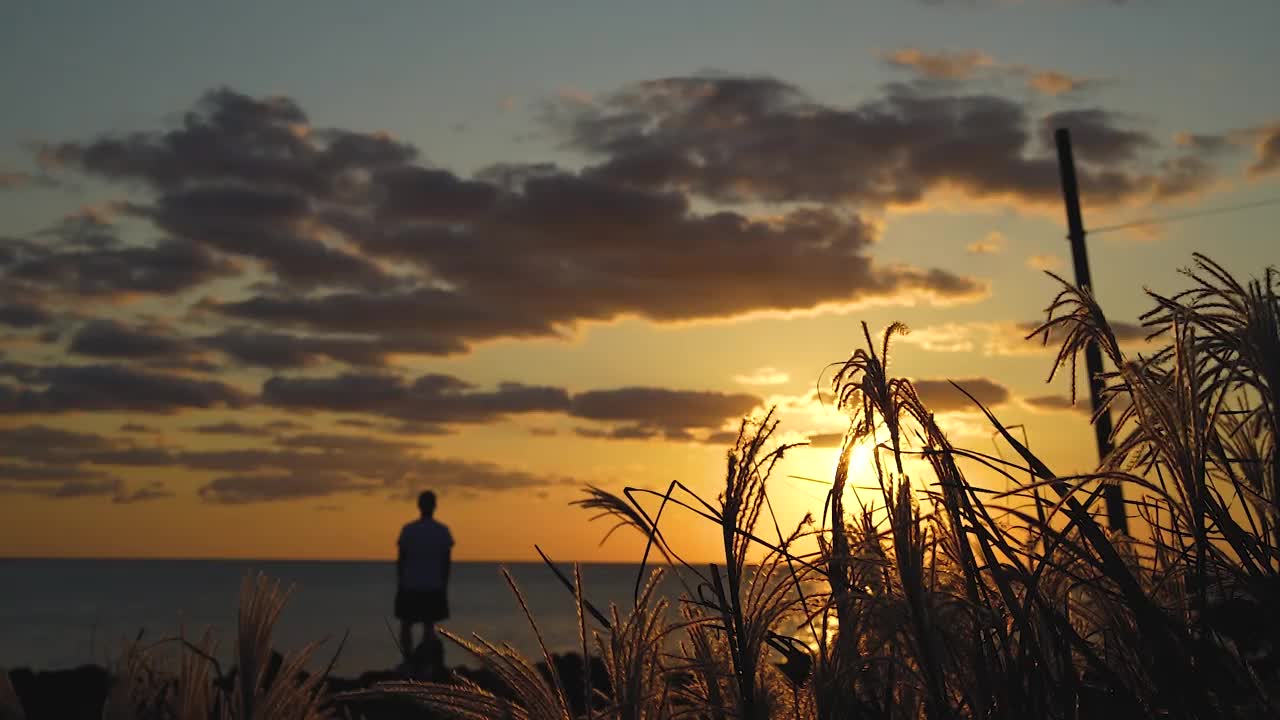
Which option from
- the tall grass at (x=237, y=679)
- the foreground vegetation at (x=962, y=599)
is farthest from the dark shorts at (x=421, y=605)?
the foreground vegetation at (x=962, y=599)


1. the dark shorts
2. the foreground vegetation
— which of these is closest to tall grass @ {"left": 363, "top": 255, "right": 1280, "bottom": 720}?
the foreground vegetation

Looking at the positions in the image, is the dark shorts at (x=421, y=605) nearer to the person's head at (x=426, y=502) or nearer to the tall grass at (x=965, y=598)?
the person's head at (x=426, y=502)

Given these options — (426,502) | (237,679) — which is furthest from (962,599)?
(426,502)

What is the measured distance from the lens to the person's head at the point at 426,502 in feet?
58.3

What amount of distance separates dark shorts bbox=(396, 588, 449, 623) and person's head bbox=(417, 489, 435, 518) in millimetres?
1105

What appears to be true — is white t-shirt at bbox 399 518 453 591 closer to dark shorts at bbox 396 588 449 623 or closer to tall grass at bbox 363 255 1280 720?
dark shorts at bbox 396 588 449 623

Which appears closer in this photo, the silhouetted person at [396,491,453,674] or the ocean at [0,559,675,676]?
the silhouetted person at [396,491,453,674]

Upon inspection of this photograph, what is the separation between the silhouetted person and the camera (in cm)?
1770

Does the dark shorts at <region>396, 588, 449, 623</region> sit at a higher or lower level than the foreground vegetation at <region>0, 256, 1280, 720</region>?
lower

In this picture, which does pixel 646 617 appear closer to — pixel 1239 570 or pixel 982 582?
pixel 982 582

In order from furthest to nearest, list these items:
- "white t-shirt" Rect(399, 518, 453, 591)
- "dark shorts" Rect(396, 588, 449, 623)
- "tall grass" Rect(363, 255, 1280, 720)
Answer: "white t-shirt" Rect(399, 518, 453, 591) < "dark shorts" Rect(396, 588, 449, 623) < "tall grass" Rect(363, 255, 1280, 720)

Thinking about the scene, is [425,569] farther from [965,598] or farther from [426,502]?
[965,598]

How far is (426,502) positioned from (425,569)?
96 centimetres

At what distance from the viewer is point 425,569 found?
18.0 meters
